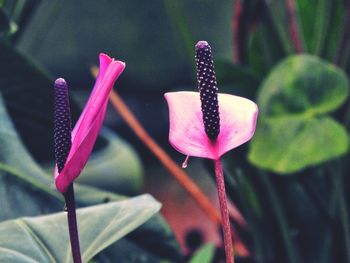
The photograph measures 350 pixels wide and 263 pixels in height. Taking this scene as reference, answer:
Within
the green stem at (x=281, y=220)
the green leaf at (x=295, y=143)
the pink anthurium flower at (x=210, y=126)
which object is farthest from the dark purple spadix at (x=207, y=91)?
the green stem at (x=281, y=220)

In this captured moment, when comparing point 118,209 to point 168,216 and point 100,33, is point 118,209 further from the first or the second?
point 100,33

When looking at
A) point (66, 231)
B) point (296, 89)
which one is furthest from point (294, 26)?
point (66, 231)

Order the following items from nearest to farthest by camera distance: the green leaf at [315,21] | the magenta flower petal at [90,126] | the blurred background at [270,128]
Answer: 1. the magenta flower petal at [90,126]
2. the blurred background at [270,128]
3. the green leaf at [315,21]

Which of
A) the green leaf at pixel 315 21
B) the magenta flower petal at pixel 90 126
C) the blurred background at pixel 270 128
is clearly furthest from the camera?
the green leaf at pixel 315 21

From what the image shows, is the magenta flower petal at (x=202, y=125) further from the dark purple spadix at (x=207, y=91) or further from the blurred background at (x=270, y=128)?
the blurred background at (x=270, y=128)

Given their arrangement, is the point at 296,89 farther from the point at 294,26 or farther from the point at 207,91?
the point at 207,91

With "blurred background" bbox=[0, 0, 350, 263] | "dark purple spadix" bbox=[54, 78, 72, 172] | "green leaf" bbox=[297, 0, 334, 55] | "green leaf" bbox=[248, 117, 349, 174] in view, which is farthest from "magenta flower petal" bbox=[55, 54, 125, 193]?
"green leaf" bbox=[297, 0, 334, 55]

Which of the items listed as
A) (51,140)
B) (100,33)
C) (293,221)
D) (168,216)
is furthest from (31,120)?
(100,33)
